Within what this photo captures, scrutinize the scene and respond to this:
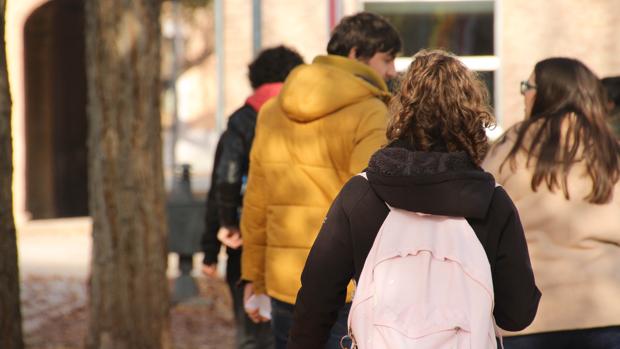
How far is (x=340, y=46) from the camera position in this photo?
4.53m

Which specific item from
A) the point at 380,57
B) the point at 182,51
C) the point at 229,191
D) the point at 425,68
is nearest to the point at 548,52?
the point at 229,191

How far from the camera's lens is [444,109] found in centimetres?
315

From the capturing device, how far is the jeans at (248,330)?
6.09m

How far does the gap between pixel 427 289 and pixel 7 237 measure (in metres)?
3.42

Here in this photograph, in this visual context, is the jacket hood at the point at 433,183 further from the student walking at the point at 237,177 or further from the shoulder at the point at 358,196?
the student walking at the point at 237,177

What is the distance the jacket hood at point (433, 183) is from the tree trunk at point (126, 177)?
14.0 feet

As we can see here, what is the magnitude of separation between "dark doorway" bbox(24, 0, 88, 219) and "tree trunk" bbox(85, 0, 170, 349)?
10164 millimetres

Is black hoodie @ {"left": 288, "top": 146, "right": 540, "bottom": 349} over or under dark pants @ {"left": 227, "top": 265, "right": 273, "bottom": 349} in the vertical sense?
over

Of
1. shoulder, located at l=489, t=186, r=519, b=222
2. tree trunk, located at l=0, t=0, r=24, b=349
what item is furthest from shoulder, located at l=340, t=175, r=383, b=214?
tree trunk, located at l=0, t=0, r=24, b=349

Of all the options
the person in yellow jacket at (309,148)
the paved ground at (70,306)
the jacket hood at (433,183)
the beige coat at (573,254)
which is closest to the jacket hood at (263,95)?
the person in yellow jacket at (309,148)

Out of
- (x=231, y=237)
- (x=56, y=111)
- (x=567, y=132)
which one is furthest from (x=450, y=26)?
(x=56, y=111)

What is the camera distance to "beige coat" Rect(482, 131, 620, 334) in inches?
165

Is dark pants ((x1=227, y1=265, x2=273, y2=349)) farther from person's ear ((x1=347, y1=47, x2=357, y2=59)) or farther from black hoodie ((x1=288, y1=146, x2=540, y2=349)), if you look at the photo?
black hoodie ((x1=288, y1=146, x2=540, y2=349))

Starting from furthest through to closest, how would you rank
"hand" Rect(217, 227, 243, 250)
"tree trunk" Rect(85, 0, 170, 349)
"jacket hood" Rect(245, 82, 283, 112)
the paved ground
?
1. the paved ground
2. "tree trunk" Rect(85, 0, 170, 349)
3. "jacket hood" Rect(245, 82, 283, 112)
4. "hand" Rect(217, 227, 243, 250)
